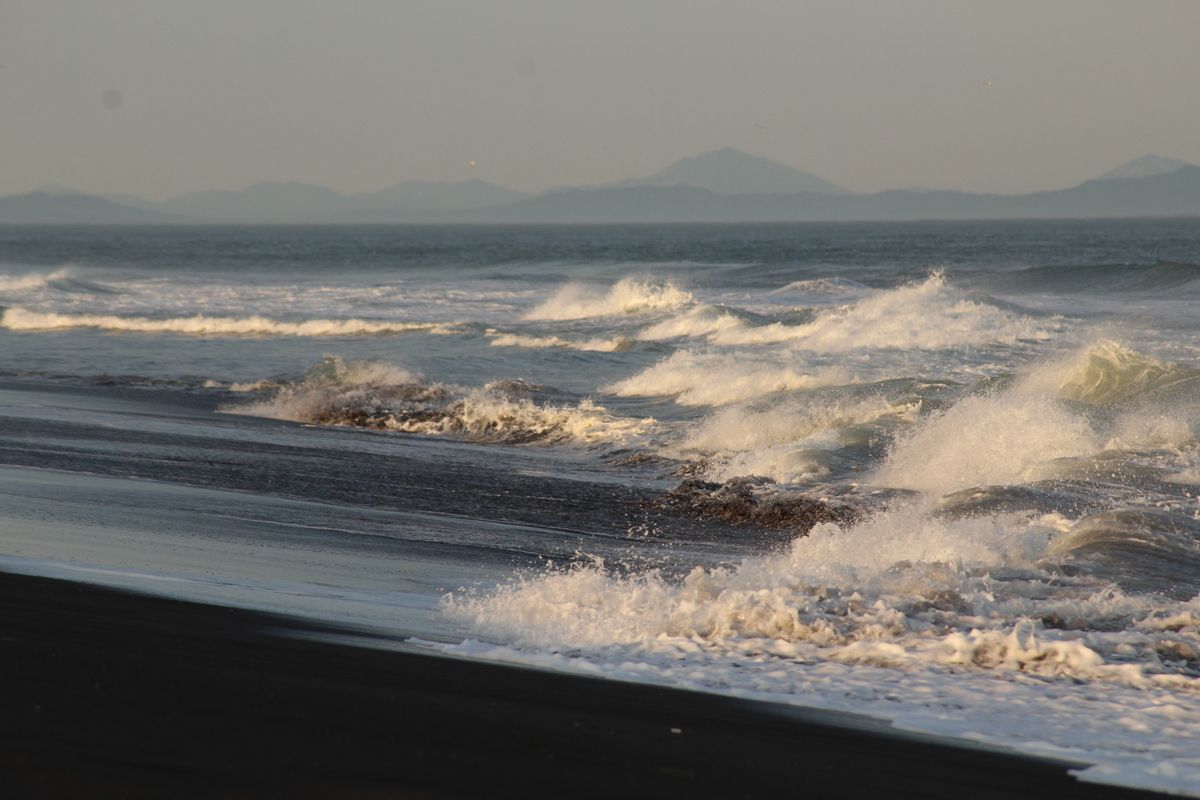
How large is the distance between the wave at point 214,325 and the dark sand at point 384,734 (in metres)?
29.2

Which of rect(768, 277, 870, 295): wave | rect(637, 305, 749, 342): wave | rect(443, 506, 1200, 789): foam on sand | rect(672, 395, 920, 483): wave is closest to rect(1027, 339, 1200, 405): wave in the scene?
rect(672, 395, 920, 483): wave

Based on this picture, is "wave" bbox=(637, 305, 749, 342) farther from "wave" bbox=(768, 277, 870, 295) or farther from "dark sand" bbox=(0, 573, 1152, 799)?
"dark sand" bbox=(0, 573, 1152, 799)

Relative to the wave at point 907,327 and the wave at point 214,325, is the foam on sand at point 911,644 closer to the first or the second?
the wave at point 907,327

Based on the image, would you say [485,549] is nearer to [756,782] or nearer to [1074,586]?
[1074,586]

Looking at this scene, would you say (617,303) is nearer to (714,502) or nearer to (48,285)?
(48,285)

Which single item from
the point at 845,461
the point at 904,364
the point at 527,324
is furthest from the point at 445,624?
the point at 527,324

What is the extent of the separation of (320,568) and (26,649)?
3.03m

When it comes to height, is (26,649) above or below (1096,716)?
above

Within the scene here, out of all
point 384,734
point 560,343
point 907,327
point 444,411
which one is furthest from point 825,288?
point 384,734

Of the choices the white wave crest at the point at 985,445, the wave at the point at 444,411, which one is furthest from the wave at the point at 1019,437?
the wave at the point at 444,411

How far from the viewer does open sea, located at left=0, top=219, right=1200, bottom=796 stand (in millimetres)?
5758

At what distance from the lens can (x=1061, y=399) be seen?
14.9 m

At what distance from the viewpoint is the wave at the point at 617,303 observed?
39.2 m

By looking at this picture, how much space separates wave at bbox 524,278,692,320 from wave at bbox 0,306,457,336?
213 inches
